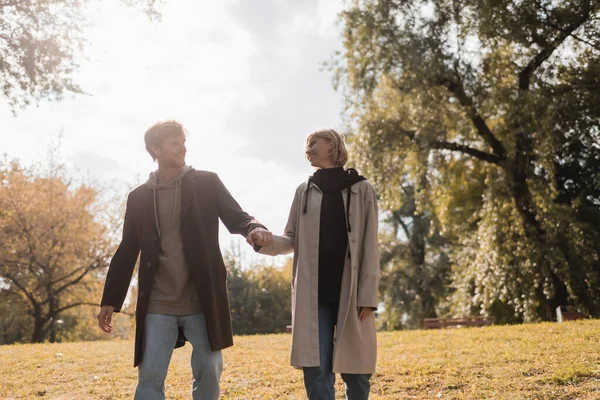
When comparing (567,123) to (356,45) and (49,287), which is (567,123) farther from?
(49,287)

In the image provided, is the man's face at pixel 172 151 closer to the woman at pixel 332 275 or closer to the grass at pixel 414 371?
the woman at pixel 332 275

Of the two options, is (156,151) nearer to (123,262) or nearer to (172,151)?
(172,151)

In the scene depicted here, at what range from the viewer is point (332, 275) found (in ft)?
13.2

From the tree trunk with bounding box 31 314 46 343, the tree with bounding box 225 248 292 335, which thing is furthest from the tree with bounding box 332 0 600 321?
the tree with bounding box 225 248 292 335

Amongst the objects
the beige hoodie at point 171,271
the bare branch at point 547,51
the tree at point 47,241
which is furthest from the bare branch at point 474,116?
the tree at point 47,241

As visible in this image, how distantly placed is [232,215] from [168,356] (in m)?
0.99

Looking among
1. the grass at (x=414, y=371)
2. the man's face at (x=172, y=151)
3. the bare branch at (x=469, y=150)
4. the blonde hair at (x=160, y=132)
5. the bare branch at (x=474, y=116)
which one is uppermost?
the bare branch at (x=474, y=116)

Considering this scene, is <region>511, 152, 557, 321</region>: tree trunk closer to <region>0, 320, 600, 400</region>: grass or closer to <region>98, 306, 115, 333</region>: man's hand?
<region>0, 320, 600, 400</region>: grass

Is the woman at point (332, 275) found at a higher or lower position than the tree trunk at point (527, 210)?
lower

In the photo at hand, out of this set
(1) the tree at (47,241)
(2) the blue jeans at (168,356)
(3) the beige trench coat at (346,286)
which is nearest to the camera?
(2) the blue jeans at (168,356)

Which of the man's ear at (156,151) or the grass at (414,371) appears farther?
the grass at (414,371)

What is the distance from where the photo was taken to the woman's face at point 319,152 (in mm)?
4277

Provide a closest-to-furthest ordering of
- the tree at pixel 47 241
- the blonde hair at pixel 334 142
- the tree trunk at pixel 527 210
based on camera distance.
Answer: the blonde hair at pixel 334 142, the tree trunk at pixel 527 210, the tree at pixel 47 241

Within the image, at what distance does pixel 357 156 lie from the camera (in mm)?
18250
